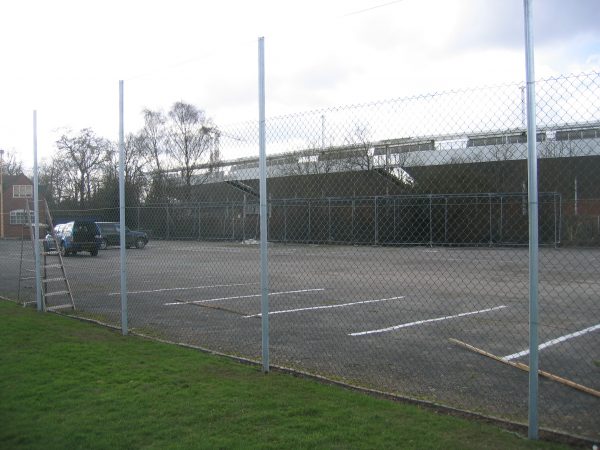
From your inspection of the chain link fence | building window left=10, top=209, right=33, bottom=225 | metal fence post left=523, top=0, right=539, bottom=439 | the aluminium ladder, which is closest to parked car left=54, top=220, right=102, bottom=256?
building window left=10, top=209, right=33, bottom=225

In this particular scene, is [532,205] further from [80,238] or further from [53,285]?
[80,238]

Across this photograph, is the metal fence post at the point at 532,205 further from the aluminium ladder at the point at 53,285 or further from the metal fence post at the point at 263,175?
the aluminium ladder at the point at 53,285

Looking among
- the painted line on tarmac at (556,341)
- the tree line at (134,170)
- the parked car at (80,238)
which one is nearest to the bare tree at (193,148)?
the tree line at (134,170)

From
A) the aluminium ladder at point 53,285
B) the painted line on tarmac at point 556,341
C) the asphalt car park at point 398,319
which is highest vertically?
the aluminium ladder at point 53,285

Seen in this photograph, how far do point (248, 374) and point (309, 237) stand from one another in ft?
5.98

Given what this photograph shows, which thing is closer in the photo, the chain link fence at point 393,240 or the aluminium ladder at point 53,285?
the chain link fence at point 393,240

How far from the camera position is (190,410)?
4.18 metres

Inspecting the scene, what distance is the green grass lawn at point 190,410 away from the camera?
3.61 meters

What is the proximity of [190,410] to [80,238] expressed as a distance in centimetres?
1674

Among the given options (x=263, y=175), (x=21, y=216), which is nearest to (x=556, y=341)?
(x=263, y=175)

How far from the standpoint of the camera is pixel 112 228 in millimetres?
22344

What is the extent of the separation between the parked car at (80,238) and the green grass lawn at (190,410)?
11972mm

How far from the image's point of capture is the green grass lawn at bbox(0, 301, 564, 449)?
3.61 m

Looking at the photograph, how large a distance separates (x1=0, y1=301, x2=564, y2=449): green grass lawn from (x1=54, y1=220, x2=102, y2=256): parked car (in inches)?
471
